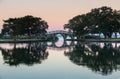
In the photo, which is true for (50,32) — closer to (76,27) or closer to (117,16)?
(76,27)

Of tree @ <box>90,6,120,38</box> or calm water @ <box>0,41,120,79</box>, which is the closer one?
calm water @ <box>0,41,120,79</box>

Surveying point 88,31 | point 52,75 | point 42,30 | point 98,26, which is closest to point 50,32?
point 42,30

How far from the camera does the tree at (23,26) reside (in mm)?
107062

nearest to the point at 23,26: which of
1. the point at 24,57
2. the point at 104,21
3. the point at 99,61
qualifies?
the point at 104,21

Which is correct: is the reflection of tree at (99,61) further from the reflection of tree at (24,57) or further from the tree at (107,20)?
the tree at (107,20)

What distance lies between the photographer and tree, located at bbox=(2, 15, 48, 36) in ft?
351

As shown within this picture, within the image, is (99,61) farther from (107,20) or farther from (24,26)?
(24,26)

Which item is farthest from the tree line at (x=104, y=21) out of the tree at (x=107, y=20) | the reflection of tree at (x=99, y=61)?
the reflection of tree at (x=99, y=61)

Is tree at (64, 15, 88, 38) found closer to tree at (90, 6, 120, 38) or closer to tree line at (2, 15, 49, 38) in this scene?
tree at (90, 6, 120, 38)

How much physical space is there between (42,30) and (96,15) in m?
31.5

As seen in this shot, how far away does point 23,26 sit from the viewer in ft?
357

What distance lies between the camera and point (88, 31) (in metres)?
101

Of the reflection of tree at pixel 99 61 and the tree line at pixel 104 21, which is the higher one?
the tree line at pixel 104 21

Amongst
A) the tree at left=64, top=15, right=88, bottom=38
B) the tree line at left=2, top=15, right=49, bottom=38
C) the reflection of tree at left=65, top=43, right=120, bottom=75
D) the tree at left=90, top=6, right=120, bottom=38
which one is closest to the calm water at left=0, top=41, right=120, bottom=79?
the reflection of tree at left=65, top=43, right=120, bottom=75
